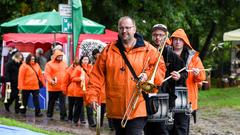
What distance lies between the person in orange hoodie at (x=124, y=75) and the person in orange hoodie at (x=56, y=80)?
27.3ft

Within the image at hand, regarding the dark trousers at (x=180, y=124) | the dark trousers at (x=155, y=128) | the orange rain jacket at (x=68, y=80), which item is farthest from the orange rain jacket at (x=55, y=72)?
the dark trousers at (x=155, y=128)

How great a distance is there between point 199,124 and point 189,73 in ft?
22.5

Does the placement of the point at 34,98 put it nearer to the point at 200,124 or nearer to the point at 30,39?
the point at 200,124

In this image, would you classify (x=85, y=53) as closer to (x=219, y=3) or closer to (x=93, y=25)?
(x=93, y=25)

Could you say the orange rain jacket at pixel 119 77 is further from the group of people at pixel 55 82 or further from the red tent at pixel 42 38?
the red tent at pixel 42 38

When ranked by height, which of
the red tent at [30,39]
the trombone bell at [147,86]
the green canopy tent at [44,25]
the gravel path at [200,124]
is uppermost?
the green canopy tent at [44,25]

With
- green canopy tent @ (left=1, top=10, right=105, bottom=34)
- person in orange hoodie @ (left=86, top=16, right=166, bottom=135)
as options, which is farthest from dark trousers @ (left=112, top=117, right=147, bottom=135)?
green canopy tent @ (left=1, top=10, right=105, bottom=34)

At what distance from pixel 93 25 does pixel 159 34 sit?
30.7 ft

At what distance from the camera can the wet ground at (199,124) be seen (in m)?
13.8

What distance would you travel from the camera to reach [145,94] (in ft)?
24.0

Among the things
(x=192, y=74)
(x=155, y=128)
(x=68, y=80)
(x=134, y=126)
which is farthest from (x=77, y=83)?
(x=134, y=126)

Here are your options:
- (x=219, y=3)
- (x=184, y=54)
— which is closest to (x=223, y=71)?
(x=219, y=3)

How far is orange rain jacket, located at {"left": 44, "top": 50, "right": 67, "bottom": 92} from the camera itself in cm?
1585

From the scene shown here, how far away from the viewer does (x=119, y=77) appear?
723 cm
